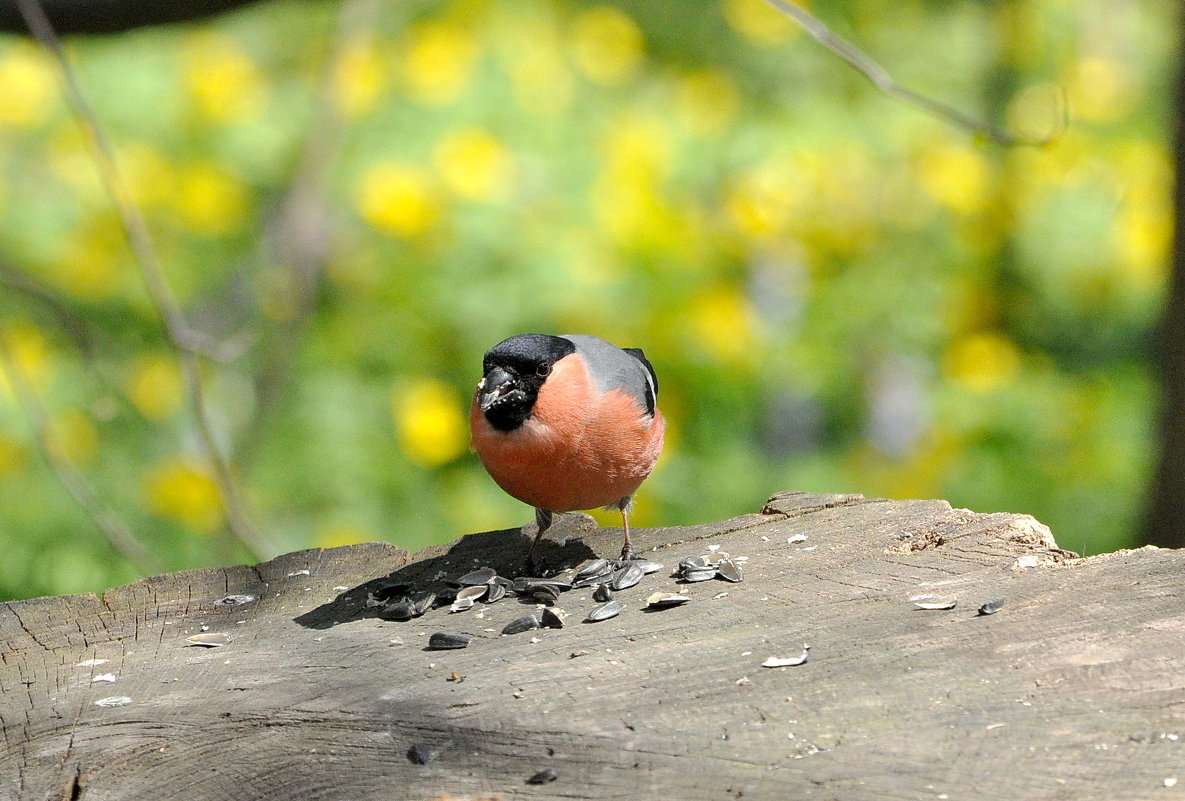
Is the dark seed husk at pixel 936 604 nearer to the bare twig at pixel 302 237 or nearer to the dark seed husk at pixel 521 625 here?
the dark seed husk at pixel 521 625

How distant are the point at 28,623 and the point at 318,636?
703 millimetres

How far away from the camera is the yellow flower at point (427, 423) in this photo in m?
4.99

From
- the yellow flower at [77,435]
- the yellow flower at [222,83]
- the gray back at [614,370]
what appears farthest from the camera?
the yellow flower at [222,83]

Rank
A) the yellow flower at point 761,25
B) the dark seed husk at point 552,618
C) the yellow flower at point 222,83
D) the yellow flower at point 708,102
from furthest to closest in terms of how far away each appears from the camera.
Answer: the yellow flower at point 761,25 < the yellow flower at point 708,102 < the yellow flower at point 222,83 < the dark seed husk at point 552,618

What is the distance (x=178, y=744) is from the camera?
215cm

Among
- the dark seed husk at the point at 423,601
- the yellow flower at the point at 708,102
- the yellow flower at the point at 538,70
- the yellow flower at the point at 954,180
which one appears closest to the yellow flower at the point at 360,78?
the yellow flower at the point at 538,70

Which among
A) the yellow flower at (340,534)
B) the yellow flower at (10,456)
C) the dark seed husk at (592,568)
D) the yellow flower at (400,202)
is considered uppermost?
the yellow flower at (400,202)

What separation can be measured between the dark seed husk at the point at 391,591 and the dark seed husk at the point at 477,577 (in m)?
0.13

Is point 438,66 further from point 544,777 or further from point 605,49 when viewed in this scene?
point 544,777

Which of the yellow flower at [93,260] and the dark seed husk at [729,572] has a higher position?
the yellow flower at [93,260]

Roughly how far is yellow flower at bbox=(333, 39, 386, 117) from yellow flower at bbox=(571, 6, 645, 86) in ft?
3.44

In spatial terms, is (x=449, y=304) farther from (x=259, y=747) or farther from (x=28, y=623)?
(x=259, y=747)

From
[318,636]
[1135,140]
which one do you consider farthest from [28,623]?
[1135,140]

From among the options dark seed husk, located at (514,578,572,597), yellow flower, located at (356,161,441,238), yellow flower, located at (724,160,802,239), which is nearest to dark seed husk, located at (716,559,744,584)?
dark seed husk, located at (514,578,572,597)
